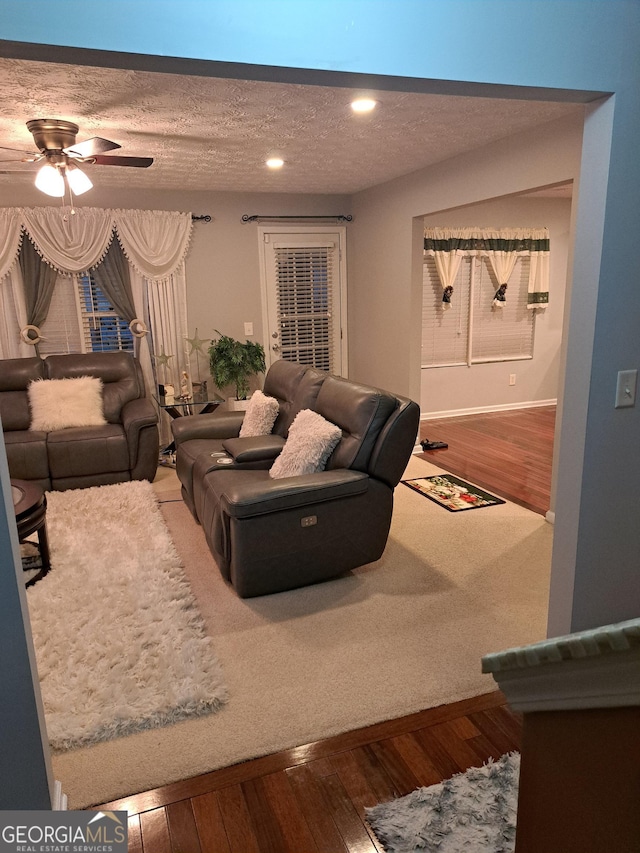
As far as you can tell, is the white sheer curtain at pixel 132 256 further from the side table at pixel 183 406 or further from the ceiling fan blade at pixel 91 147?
the ceiling fan blade at pixel 91 147

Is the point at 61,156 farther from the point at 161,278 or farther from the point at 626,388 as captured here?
the point at 626,388

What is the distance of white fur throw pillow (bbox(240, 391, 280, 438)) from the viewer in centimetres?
408

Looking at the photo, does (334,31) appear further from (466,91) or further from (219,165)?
(219,165)

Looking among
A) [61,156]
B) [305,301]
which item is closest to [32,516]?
[61,156]

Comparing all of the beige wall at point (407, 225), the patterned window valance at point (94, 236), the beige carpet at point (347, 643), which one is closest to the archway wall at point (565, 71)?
the beige carpet at point (347, 643)

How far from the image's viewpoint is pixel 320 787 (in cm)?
187

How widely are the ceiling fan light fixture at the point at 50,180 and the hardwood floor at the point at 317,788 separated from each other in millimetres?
3107

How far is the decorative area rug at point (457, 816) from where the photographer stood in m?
1.65

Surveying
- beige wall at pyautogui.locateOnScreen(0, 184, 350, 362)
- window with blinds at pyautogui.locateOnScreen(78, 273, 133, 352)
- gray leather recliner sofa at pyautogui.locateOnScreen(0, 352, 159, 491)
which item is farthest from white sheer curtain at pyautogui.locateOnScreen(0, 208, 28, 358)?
beige wall at pyautogui.locateOnScreen(0, 184, 350, 362)

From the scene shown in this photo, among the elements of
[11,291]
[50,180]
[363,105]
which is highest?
[363,105]

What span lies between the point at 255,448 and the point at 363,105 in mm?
1984

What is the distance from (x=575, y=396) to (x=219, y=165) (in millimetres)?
3471

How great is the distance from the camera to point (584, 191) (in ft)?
6.43

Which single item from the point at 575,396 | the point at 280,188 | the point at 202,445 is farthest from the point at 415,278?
the point at 575,396
